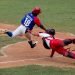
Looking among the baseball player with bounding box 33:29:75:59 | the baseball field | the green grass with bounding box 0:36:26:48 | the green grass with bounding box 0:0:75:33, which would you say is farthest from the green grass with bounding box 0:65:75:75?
the green grass with bounding box 0:0:75:33

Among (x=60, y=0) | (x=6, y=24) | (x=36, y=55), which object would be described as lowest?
(x=60, y=0)

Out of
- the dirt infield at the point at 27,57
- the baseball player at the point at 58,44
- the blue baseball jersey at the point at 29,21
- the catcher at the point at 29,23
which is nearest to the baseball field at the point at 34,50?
the dirt infield at the point at 27,57

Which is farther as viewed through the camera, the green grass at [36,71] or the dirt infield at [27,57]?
the dirt infield at [27,57]

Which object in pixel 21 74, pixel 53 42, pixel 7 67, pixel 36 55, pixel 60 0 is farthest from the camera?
pixel 60 0

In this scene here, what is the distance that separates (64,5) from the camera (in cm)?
2858

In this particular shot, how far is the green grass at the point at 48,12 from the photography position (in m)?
20.7

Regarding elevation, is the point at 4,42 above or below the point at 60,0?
above

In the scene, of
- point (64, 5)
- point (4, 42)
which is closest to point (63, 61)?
point (4, 42)

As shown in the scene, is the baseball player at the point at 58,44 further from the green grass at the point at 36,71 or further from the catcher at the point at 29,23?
the catcher at the point at 29,23

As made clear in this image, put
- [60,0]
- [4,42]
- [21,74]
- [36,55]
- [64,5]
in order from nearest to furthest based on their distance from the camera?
[21,74], [36,55], [4,42], [64,5], [60,0]

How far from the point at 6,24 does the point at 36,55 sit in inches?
272

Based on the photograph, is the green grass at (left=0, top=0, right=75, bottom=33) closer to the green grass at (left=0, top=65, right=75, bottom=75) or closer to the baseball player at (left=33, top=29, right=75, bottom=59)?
the baseball player at (left=33, top=29, right=75, bottom=59)

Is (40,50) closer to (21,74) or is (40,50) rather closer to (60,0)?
(21,74)

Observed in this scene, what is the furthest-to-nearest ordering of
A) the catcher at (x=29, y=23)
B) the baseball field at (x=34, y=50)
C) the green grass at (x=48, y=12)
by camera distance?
the green grass at (x=48, y=12) < the catcher at (x=29, y=23) < the baseball field at (x=34, y=50)
